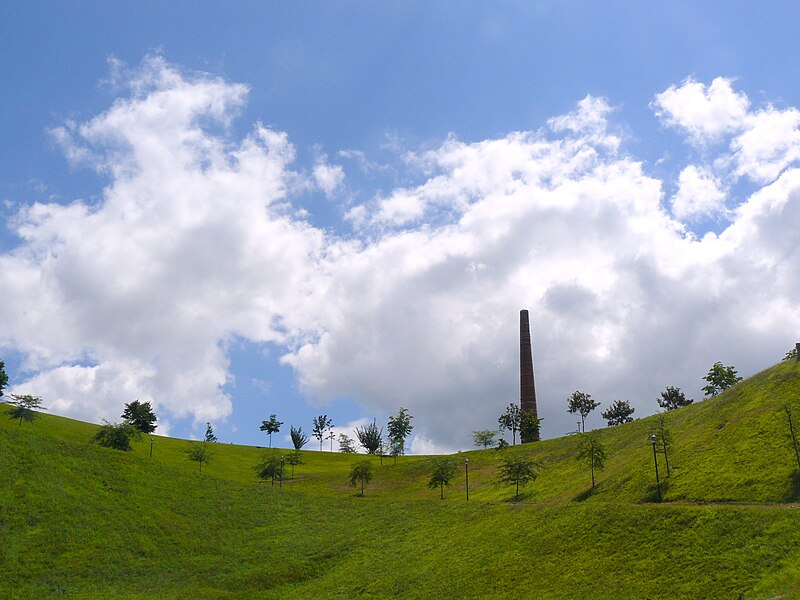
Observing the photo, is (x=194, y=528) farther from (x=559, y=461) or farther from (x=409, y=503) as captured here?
(x=559, y=461)

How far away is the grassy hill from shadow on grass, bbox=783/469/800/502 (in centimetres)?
14

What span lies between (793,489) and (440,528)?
3465 centimetres

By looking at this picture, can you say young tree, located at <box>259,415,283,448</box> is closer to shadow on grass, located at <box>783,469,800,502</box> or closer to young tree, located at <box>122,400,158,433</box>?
young tree, located at <box>122,400,158,433</box>

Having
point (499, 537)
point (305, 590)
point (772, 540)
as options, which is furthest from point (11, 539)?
Result: point (772, 540)

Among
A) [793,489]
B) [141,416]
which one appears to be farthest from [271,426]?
[793,489]

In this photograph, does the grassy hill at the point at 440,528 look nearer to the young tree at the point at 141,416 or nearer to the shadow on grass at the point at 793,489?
the shadow on grass at the point at 793,489

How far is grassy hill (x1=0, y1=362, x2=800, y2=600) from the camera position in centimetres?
4491

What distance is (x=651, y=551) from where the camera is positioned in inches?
1839

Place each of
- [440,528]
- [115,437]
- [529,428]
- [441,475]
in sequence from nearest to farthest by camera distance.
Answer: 1. [440,528]
2. [441,475]
3. [115,437]
4. [529,428]

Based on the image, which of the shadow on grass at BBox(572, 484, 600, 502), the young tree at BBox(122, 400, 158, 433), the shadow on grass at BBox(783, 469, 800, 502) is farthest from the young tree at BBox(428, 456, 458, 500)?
the young tree at BBox(122, 400, 158, 433)

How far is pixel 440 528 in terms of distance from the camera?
6962cm

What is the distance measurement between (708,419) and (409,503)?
39736mm

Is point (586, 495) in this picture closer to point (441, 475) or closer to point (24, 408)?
point (441, 475)

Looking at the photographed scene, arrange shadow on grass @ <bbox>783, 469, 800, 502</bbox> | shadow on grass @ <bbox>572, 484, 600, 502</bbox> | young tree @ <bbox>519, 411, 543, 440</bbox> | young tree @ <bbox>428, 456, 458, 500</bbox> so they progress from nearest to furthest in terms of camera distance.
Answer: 1. shadow on grass @ <bbox>783, 469, 800, 502</bbox>
2. shadow on grass @ <bbox>572, 484, 600, 502</bbox>
3. young tree @ <bbox>428, 456, 458, 500</bbox>
4. young tree @ <bbox>519, 411, 543, 440</bbox>
